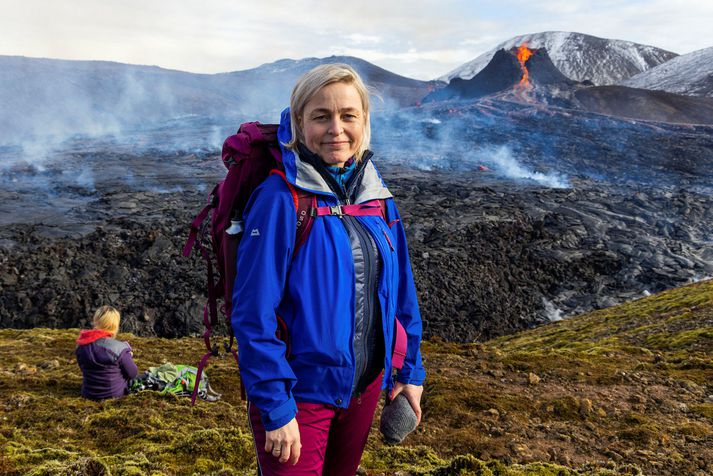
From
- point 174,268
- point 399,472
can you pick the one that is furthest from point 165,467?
point 174,268

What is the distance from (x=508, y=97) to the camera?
191 feet

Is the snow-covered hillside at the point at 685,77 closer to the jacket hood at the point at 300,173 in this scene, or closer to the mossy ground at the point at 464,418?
the mossy ground at the point at 464,418

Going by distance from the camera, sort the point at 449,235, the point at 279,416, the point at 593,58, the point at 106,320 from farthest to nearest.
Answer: the point at 593,58 → the point at 449,235 → the point at 106,320 → the point at 279,416

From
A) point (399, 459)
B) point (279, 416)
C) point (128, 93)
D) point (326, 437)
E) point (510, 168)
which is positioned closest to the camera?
point (279, 416)

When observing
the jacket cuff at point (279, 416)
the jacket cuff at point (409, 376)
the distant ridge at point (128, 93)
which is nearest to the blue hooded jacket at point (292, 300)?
the jacket cuff at point (279, 416)

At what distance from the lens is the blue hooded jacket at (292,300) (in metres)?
1.80

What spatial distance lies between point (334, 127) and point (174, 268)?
14.3 metres

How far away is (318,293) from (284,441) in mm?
510

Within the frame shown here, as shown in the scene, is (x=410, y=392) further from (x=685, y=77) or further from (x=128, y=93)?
(x=685, y=77)

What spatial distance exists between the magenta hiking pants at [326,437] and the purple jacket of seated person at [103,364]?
14.8ft

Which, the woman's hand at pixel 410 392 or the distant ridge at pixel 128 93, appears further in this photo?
the distant ridge at pixel 128 93

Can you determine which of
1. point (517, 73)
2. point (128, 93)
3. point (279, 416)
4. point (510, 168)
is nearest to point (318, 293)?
point (279, 416)

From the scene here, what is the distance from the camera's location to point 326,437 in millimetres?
2035

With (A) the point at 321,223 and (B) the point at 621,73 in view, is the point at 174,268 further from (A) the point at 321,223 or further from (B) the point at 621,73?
(B) the point at 621,73
